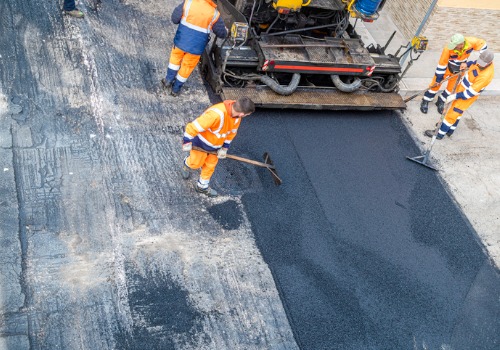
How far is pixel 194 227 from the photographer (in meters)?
5.38

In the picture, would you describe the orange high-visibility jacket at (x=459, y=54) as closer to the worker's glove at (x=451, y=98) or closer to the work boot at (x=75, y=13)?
the worker's glove at (x=451, y=98)

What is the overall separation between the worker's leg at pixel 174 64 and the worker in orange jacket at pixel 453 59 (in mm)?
3788

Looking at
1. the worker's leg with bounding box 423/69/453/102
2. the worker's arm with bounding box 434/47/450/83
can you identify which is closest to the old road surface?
the worker's leg with bounding box 423/69/453/102

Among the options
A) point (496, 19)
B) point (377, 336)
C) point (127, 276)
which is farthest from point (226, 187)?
point (496, 19)

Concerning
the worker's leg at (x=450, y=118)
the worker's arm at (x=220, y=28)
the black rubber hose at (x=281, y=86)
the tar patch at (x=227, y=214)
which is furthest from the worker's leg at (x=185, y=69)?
the worker's leg at (x=450, y=118)

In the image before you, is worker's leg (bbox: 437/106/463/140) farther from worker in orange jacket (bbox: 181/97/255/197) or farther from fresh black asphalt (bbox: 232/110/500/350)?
worker in orange jacket (bbox: 181/97/255/197)

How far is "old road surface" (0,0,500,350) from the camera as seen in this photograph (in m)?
4.62

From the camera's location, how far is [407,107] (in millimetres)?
7840

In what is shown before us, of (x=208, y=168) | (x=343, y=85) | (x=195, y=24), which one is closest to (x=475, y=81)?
(x=343, y=85)

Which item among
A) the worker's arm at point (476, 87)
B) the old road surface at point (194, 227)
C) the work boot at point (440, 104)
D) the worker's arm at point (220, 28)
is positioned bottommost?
the old road surface at point (194, 227)

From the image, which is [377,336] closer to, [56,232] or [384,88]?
[56,232]

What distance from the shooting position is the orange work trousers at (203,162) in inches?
212

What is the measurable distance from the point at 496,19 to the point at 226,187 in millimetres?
6232

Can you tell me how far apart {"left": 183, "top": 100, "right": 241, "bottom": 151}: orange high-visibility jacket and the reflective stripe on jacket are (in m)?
1.52
